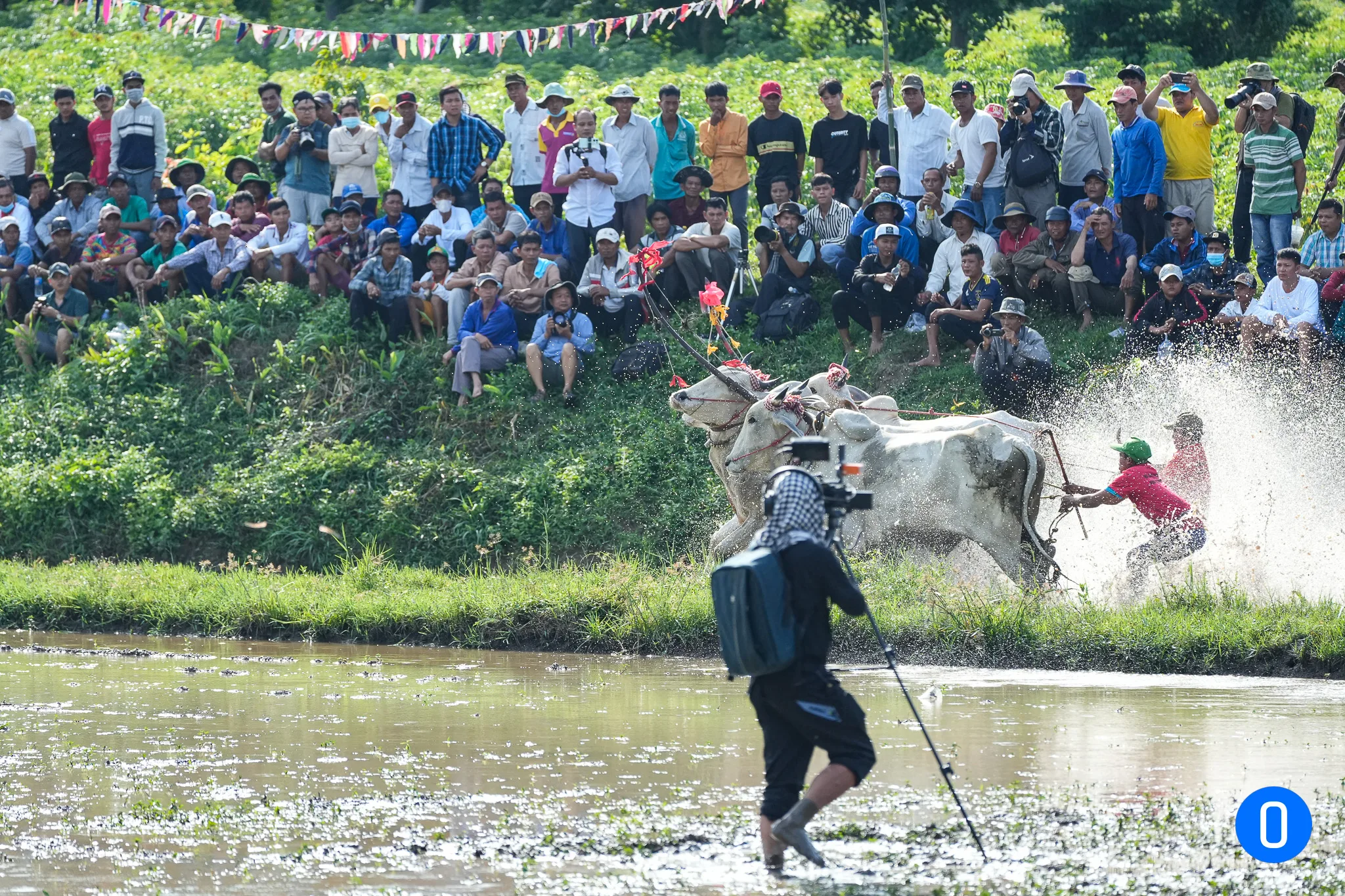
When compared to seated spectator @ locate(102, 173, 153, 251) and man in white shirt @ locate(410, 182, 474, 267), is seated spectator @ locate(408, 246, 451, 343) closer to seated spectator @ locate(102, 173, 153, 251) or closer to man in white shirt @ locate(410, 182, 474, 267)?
man in white shirt @ locate(410, 182, 474, 267)

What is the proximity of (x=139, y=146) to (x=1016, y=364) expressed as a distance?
35.3 feet

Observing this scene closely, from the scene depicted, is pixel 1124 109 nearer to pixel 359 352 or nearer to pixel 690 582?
pixel 690 582

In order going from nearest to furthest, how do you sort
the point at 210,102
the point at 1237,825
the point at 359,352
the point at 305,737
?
the point at 1237,825, the point at 305,737, the point at 359,352, the point at 210,102

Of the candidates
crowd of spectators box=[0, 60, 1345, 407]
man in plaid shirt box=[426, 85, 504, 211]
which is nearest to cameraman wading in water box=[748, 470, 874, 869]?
crowd of spectators box=[0, 60, 1345, 407]

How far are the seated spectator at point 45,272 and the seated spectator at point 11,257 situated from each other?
5cm

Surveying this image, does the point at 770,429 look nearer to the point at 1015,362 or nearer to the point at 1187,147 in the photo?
the point at 1015,362

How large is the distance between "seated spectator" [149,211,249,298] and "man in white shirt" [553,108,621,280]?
13.3 feet

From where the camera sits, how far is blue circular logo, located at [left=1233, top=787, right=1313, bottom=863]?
6941mm

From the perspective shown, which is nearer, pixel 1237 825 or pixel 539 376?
pixel 1237 825

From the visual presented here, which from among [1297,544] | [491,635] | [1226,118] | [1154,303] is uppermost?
[1226,118]

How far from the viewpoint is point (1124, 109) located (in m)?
16.0

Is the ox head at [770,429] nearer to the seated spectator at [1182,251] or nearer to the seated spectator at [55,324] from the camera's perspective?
the seated spectator at [1182,251]

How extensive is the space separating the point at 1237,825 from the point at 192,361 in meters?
14.4

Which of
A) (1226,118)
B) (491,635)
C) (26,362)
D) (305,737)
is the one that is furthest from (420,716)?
(1226,118)
